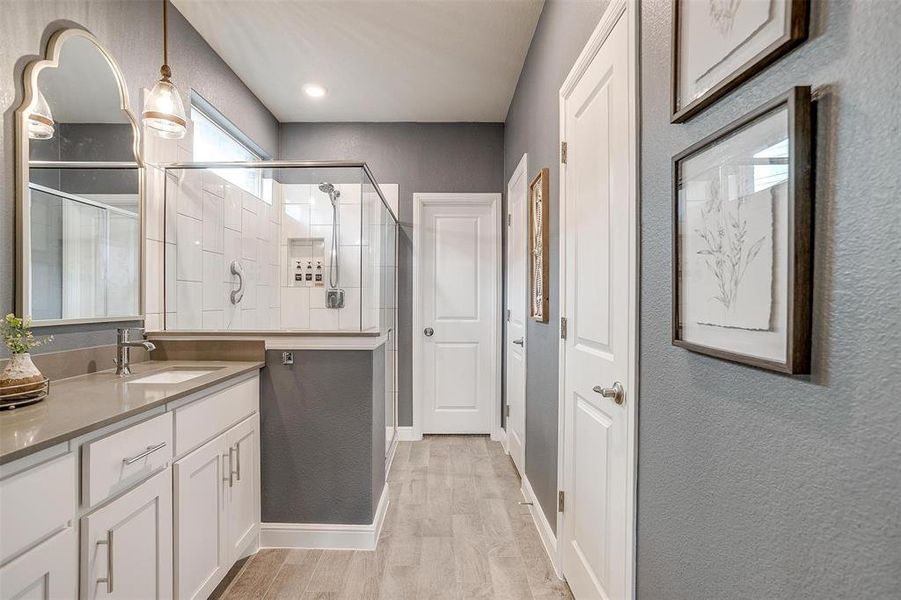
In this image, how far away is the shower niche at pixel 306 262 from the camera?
9.45ft

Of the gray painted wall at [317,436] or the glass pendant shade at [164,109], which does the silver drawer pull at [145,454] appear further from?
the glass pendant shade at [164,109]

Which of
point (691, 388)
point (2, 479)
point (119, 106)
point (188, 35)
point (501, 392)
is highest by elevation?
point (188, 35)

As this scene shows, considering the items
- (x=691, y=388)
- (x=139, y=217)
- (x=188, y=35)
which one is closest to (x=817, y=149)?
(x=691, y=388)

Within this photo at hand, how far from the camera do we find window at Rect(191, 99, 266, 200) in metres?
2.64

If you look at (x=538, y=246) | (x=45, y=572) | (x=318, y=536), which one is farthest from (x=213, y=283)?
(x=538, y=246)

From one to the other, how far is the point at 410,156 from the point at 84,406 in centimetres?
311

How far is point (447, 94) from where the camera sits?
3340mm

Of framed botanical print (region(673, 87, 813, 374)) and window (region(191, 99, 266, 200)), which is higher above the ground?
window (region(191, 99, 266, 200))

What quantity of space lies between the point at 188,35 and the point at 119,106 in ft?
2.77

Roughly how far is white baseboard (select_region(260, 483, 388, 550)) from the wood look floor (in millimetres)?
36

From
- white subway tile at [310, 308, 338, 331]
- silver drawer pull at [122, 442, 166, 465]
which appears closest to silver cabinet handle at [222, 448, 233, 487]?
silver drawer pull at [122, 442, 166, 465]

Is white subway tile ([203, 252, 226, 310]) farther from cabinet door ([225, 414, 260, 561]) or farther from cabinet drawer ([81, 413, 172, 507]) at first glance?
cabinet drawer ([81, 413, 172, 507])

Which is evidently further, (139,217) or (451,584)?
(139,217)

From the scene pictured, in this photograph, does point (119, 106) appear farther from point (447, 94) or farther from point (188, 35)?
point (447, 94)
